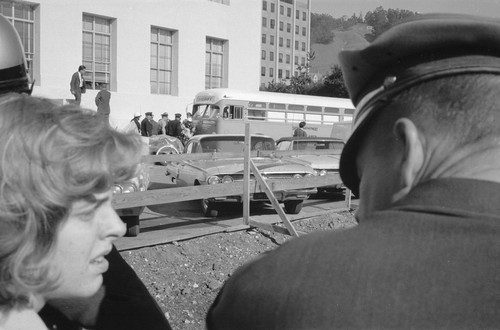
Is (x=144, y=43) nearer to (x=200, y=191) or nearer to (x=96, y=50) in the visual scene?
(x=96, y=50)

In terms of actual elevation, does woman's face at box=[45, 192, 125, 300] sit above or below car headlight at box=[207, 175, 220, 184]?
above

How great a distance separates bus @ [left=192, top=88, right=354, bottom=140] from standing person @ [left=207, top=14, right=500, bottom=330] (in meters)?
22.0

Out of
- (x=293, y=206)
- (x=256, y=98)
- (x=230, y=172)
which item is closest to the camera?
(x=230, y=172)

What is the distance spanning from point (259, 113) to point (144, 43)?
1034cm

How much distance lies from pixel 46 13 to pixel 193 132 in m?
10.7

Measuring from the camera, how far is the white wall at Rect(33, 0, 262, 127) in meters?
28.8

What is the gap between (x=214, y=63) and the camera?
37688 mm

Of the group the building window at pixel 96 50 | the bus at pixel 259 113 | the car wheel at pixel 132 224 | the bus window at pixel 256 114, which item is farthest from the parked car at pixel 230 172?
the building window at pixel 96 50

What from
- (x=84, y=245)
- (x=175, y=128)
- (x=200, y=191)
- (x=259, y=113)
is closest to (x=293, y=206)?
(x=200, y=191)

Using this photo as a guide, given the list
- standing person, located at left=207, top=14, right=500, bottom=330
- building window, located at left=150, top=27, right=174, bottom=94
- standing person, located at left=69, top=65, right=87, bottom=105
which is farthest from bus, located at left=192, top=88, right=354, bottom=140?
standing person, located at left=207, top=14, right=500, bottom=330

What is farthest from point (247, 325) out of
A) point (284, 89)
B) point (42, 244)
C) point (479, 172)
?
point (284, 89)

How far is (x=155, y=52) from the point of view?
34344 mm

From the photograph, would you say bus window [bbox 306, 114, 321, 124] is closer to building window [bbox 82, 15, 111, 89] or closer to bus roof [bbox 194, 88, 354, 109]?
bus roof [bbox 194, 88, 354, 109]

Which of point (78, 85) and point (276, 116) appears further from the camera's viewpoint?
point (276, 116)
